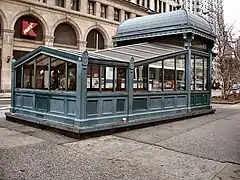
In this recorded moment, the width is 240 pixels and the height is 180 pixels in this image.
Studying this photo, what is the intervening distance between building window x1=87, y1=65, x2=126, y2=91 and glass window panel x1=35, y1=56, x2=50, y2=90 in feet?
5.80

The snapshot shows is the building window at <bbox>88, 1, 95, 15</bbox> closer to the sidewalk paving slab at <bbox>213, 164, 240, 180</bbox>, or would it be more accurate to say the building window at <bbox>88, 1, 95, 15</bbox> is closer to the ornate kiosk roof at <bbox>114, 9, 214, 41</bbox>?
the ornate kiosk roof at <bbox>114, 9, 214, 41</bbox>

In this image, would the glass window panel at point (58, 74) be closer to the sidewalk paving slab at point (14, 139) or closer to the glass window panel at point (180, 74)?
the sidewalk paving slab at point (14, 139)

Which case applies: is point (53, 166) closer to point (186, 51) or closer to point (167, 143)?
point (167, 143)

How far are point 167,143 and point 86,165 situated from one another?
8.89ft

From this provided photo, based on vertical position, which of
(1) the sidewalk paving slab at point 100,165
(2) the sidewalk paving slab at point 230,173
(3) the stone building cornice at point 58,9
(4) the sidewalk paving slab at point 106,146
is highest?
(3) the stone building cornice at point 58,9

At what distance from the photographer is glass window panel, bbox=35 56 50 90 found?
8906mm

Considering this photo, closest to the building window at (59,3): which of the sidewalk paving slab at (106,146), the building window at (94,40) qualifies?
the building window at (94,40)

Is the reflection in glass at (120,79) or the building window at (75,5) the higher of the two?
the building window at (75,5)

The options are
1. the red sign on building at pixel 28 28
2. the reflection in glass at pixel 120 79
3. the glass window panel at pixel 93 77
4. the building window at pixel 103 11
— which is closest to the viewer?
the glass window panel at pixel 93 77

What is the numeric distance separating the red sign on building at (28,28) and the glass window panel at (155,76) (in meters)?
22.9

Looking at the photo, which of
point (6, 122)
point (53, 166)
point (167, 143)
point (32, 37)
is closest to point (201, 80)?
point (167, 143)

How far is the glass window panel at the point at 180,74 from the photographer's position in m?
11.5

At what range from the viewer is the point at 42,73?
30.0 ft

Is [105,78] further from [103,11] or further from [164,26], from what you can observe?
[103,11]
